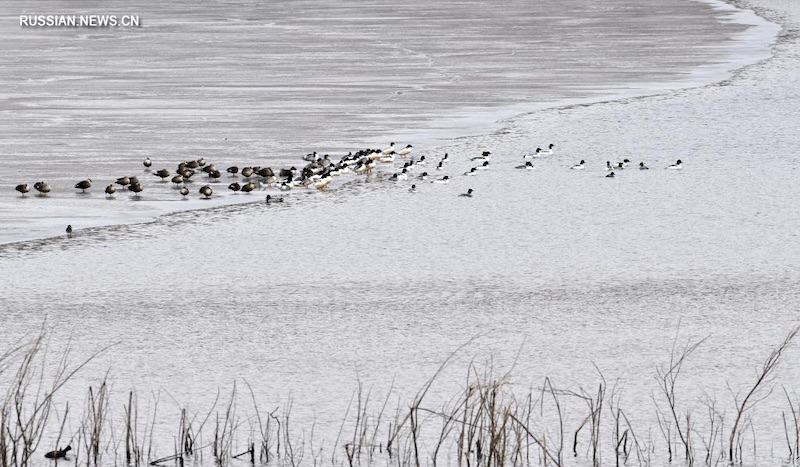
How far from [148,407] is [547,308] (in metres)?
3.17

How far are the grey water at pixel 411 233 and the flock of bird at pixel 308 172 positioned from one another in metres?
0.15

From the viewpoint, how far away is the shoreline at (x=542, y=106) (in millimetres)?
12211

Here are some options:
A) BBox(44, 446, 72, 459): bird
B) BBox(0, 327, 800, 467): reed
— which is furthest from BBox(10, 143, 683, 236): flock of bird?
BBox(44, 446, 72, 459): bird

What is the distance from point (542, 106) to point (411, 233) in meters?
8.65

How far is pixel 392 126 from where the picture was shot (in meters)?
18.1

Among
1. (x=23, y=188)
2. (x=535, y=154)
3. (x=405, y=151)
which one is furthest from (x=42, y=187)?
(x=535, y=154)

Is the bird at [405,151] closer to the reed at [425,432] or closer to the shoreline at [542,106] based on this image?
the shoreline at [542,106]

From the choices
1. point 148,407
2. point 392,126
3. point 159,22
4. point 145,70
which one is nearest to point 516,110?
point 392,126

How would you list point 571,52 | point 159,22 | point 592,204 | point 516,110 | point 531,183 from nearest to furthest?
point 592,204 < point 531,183 < point 516,110 < point 571,52 < point 159,22

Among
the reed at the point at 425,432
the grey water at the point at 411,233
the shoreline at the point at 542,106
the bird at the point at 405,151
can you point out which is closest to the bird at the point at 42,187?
the grey water at the point at 411,233

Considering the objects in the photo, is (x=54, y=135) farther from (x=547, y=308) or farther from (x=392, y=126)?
(x=547, y=308)

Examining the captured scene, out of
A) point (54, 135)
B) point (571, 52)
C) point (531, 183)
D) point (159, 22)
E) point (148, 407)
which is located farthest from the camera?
point (159, 22)

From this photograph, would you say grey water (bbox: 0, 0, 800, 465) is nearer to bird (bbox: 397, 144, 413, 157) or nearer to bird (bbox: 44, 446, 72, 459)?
bird (bbox: 397, 144, 413, 157)

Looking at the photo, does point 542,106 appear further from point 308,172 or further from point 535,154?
point 308,172
